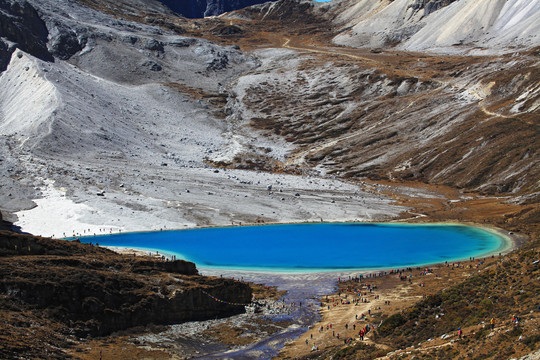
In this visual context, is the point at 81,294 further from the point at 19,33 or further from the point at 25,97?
the point at 19,33

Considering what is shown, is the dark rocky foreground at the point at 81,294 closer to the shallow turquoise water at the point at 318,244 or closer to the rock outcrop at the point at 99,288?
the rock outcrop at the point at 99,288

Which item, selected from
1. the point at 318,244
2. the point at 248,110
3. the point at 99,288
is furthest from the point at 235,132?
the point at 99,288

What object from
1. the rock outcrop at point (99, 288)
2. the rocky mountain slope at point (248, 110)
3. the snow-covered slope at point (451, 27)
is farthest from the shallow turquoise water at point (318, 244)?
the snow-covered slope at point (451, 27)

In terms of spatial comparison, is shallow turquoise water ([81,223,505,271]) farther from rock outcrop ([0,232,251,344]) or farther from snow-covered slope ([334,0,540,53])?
snow-covered slope ([334,0,540,53])

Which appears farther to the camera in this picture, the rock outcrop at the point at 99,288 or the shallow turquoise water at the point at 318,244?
the shallow turquoise water at the point at 318,244

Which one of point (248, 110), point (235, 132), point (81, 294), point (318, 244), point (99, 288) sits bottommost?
point (81, 294)

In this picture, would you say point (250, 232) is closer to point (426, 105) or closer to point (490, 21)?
point (426, 105)

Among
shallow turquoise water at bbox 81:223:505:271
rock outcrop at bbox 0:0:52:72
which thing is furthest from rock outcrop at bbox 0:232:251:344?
rock outcrop at bbox 0:0:52:72
